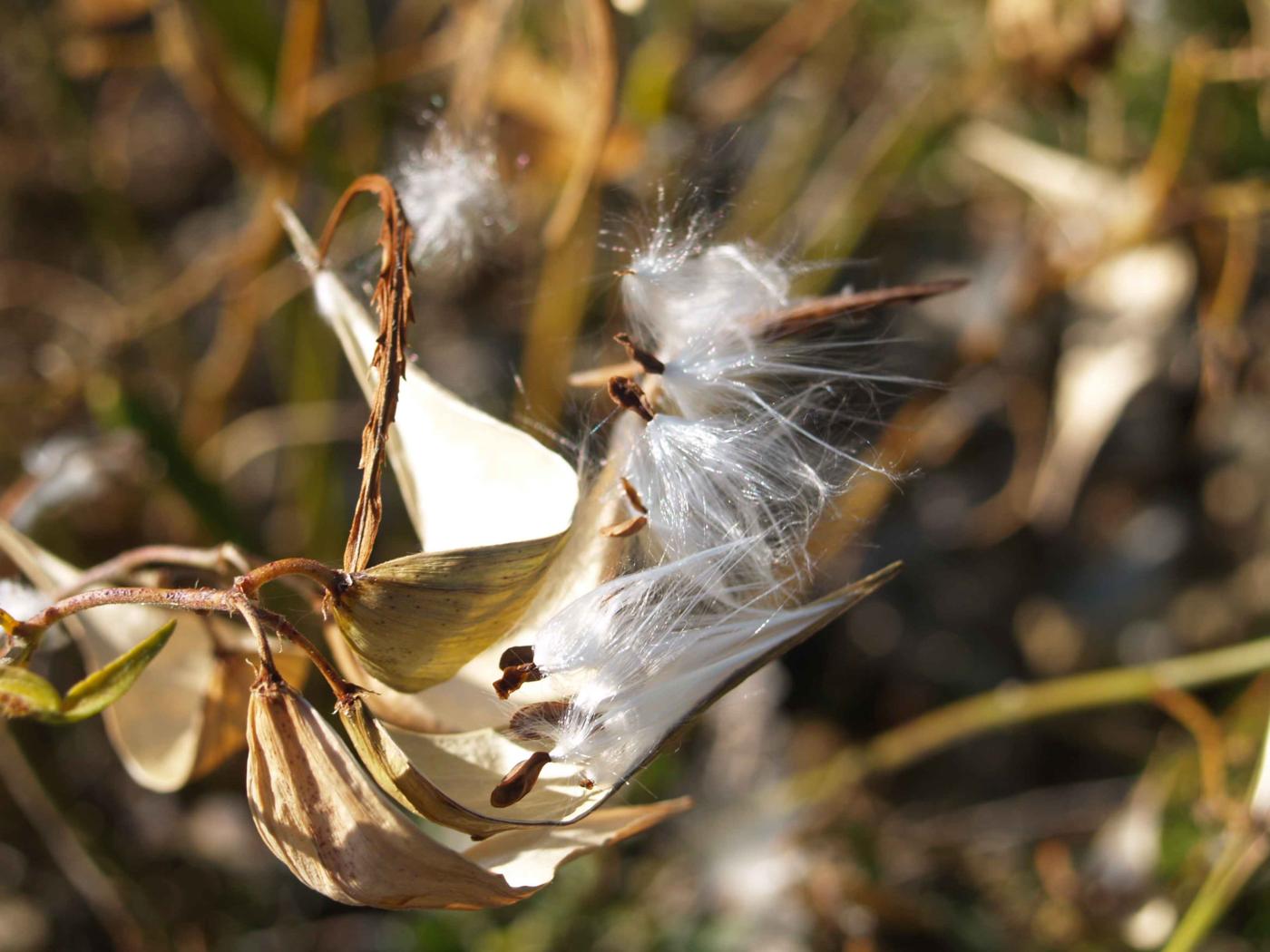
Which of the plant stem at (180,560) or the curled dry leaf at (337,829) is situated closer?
the curled dry leaf at (337,829)

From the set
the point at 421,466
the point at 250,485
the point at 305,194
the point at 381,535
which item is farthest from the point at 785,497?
the point at 305,194

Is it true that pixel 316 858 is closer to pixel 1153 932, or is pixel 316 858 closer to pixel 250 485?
pixel 1153 932

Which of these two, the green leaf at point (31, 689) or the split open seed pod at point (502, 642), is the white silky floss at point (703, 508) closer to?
the split open seed pod at point (502, 642)

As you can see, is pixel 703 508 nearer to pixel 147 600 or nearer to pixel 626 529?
pixel 626 529

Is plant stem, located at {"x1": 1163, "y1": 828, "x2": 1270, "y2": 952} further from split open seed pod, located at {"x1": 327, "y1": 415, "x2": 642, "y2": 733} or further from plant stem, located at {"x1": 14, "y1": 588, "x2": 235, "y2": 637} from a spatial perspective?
plant stem, located at {"x1": 14, "y1": 588, "x2": 235, "y2": 637}

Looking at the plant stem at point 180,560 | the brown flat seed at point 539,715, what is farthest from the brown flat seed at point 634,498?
the plant stem at point 180,560

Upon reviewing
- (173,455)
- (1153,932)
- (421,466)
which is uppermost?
(421,466)
